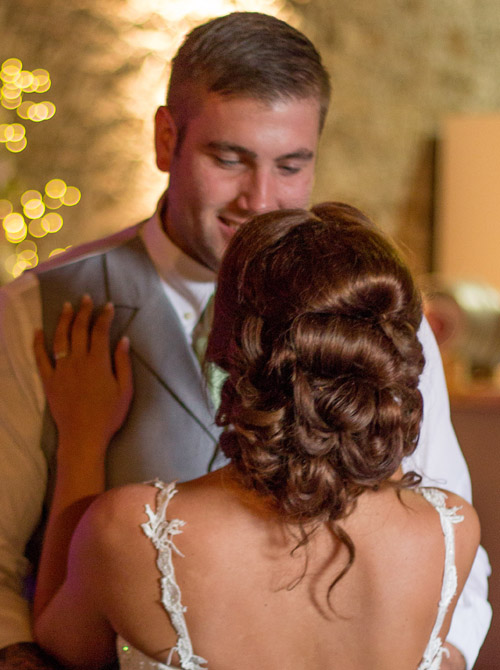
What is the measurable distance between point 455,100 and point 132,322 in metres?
4.82

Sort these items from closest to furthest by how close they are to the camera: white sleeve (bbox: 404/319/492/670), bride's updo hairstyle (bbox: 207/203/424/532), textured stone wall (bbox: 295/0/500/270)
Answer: bride's updo hairstyle (bbox: 207/203/424/532)
white sleeve (bbox: 404/319/492/670)
textured stone wall (bbox: 295/0/500/270)

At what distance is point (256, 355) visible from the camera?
1101 millimetres

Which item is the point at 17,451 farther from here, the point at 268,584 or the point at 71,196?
the point at 71,196

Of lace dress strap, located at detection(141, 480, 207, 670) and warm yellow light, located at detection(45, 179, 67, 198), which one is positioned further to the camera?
warm yellow light, located at detection(45, 179, 67, 198)

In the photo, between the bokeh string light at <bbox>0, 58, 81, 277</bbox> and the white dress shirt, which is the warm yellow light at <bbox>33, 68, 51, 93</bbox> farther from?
the white dress shirt

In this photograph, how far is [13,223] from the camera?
14.6 ft

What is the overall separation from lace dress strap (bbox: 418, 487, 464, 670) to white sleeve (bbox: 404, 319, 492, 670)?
0.23 meters

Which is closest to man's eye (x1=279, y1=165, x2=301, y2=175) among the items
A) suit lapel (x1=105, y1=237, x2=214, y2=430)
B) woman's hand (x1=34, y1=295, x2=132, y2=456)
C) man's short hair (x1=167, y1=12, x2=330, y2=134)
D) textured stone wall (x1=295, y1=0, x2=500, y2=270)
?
man's short hair (x1=167, y1=12, x2=330, y2=134)

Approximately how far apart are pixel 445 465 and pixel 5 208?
3461 millimetres

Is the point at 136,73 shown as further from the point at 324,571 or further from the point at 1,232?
the point at 324,571

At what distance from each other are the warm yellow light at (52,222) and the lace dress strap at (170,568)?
3679 millimetres

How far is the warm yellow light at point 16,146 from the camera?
15.0 feet

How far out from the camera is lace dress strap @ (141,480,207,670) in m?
1.12

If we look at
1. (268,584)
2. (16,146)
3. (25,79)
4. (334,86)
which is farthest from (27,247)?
(268,584)
